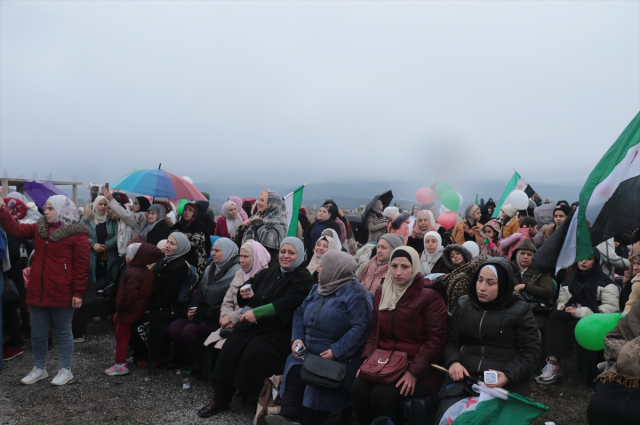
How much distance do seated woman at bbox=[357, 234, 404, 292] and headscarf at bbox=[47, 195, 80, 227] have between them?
331cm

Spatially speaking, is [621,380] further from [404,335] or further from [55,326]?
[55,326]

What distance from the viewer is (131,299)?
562 centimetres

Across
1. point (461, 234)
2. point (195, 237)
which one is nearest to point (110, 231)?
point (195, 237)

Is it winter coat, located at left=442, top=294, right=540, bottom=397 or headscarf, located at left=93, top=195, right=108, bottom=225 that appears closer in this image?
winter coat, located at left=442, top=294, right=540, bottom=397

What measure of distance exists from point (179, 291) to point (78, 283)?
111 centimetres

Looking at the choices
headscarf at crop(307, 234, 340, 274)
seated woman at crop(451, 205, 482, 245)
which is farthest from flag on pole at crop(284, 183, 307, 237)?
seated woman at crop(451, 205, 482, 245)

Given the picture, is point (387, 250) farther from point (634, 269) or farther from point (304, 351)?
point (634, 269)

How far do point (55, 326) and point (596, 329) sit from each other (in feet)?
17.3

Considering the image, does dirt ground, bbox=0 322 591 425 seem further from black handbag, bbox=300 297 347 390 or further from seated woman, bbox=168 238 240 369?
black handbag, bbox=300 297 347 390

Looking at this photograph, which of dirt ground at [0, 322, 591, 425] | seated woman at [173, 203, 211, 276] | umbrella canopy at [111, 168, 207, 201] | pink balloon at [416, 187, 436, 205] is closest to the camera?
dirt ground at [0, 322, 591, 425]

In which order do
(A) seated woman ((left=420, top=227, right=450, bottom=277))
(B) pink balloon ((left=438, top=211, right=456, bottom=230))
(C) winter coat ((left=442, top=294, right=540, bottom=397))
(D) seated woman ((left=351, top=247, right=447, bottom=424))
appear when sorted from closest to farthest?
1. (C) winter coat ((left=442, top=294, right=540, bottom=397))
2. (D) seated woman ((left=351, top=247, right=447, bottom=424))
3. (A) seated woman ((left=420, top=227, right=450, bottom=277))
4. (B) pink balloon ((left=438, top=211, right=456, bottom=230))

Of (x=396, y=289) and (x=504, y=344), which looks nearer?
(x=504, y=344)

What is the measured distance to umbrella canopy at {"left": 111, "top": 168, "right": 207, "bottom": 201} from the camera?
7289 millimetres

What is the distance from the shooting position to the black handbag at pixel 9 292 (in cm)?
592
